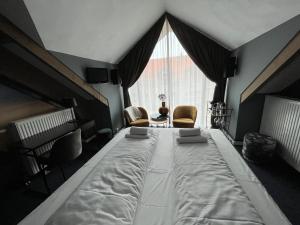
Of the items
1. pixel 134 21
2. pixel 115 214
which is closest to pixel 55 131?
pixel 115 214

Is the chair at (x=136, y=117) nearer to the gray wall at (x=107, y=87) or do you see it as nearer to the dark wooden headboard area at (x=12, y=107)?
the gray wall at (x=107, y=87)

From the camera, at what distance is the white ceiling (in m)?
1.48

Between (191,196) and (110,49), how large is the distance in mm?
2957

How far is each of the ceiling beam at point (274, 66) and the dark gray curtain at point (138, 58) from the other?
2.29 metres

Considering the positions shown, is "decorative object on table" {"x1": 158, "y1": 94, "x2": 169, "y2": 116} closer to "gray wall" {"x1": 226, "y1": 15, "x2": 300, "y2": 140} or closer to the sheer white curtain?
the sheer white curtain

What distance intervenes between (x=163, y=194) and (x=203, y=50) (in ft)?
10.5

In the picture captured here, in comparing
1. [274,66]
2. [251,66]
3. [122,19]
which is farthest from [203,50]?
[122,19]

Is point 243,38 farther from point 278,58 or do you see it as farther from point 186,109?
point 186,109

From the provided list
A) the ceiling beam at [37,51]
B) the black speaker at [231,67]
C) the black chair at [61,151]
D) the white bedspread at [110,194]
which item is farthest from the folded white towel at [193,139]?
the ceiling beam at [37,51]

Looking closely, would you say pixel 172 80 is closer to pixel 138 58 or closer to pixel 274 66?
pixel 138 58

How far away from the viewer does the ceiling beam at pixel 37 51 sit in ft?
4.87

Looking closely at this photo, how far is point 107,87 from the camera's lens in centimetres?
346

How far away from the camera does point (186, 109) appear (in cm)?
356

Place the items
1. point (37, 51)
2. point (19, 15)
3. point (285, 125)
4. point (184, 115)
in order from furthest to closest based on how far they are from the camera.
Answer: point (184, 115) → point (285, 125) → point (37, 51) → point (19, 15)
